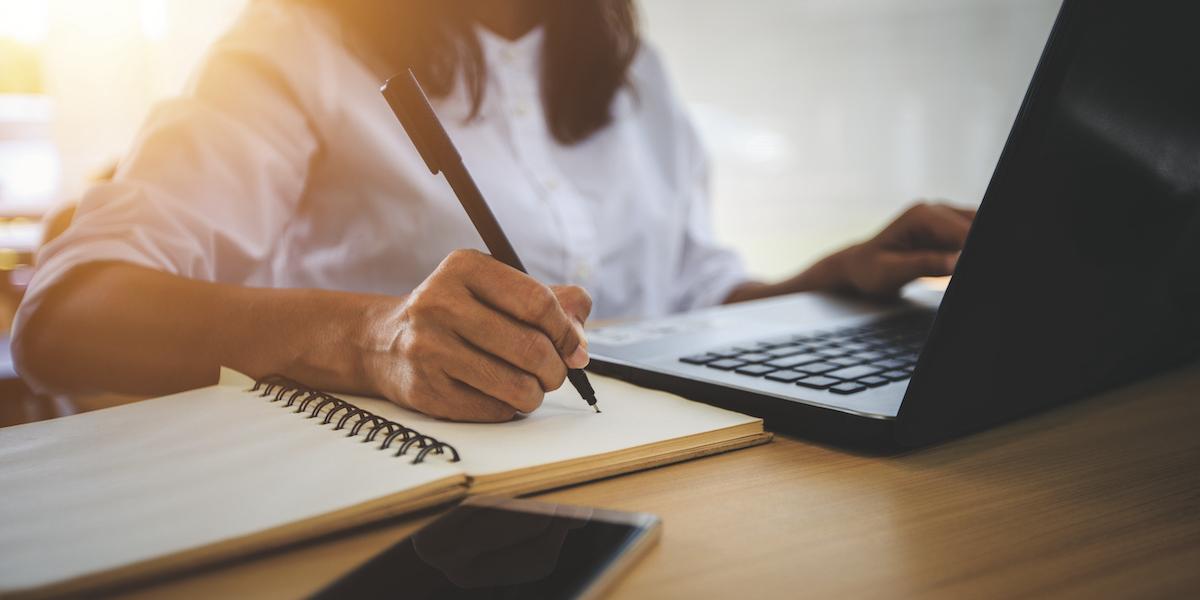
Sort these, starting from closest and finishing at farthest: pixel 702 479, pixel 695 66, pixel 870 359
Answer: pixel 702 479 < pixel 870 359 < pixel 695 66

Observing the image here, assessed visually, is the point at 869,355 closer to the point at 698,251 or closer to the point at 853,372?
the point at 853,372

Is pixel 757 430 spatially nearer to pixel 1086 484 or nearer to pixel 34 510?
pixel 1086 484

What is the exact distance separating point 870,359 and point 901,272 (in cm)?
29

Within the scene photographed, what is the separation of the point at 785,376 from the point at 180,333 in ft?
1.31

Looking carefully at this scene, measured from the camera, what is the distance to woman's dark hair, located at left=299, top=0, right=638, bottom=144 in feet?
2.77

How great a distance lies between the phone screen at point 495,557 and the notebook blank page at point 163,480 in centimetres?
3

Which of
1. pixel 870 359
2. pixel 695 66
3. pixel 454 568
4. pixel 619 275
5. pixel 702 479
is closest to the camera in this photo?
pixel 454 568

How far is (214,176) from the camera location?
0.69 metres

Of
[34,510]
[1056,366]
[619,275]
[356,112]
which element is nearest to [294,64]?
[356,112]

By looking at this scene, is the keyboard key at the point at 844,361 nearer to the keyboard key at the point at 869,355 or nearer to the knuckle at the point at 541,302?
the keyboard key at the point at 869,355

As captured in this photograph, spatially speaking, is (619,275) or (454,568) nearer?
(454,568)

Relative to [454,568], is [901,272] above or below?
above

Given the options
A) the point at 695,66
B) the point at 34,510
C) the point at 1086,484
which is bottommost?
the point at 34,510

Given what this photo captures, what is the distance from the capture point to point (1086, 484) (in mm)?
335
